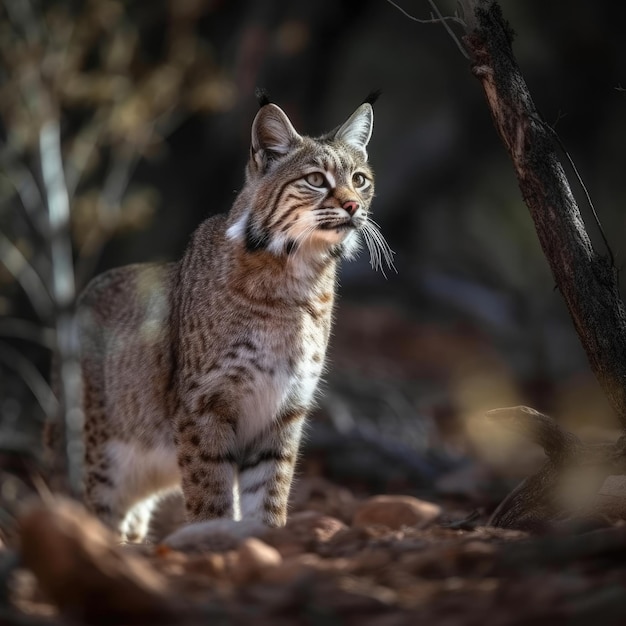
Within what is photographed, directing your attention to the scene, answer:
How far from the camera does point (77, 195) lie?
10.8 metres

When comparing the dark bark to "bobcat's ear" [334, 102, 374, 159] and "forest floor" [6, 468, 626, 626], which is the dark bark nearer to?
"forest floor" [6, 468, 626, 626]

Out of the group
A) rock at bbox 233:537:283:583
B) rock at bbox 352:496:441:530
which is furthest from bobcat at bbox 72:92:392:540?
rock at bbox 233:537:283:583

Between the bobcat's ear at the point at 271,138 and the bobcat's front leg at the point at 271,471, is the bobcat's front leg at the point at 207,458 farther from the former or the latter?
the bobcat's ear at the point at 271,138

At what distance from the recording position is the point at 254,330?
16.8ft

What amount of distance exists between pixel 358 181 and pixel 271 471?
1.71m

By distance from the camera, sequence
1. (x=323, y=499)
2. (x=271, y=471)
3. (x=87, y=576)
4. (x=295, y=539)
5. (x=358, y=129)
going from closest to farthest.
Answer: (x=87, y=576), (x=295, y=539), (x=271, y=471), (x=358, y=129), (x=323, y=499)

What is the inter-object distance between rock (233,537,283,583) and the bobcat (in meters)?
2.14

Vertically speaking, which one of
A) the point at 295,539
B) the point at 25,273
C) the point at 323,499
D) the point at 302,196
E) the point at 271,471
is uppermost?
the point at 25,273

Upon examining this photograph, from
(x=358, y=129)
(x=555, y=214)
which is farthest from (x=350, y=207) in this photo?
(x=555, y=214)

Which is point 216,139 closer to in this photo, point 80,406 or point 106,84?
point 106,84

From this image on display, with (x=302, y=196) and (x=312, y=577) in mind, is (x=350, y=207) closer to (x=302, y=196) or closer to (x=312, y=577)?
(x=302, y=196)

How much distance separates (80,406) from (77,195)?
491 centimetres

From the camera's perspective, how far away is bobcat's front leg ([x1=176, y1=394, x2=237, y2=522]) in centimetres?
515

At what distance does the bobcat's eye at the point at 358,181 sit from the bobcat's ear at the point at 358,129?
0.97 feet
